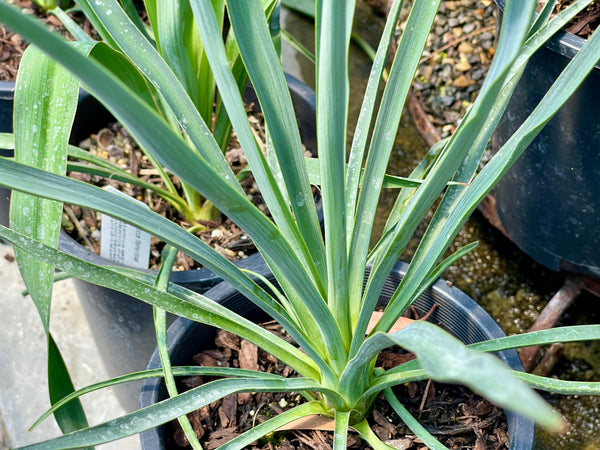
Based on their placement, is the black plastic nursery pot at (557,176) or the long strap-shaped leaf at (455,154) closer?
the long strap-shaped leaf at (455,154)

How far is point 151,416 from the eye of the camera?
66cm

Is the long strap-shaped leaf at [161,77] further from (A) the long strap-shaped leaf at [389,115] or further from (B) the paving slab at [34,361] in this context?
(B) the paving slab at [34,361]

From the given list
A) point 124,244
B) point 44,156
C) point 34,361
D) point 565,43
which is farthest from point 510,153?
point 34,361

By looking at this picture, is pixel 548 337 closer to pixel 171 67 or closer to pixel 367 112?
pixel 367 112

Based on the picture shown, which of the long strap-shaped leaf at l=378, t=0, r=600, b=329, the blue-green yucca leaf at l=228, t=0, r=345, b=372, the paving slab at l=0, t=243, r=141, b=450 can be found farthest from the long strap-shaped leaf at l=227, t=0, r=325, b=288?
the paving slab at l=0, t=243, r=141, b=450

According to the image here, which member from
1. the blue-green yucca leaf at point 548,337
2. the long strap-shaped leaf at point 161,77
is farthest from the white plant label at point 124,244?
the blue-green yucca leaf at point 548,337

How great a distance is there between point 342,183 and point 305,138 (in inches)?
23.3

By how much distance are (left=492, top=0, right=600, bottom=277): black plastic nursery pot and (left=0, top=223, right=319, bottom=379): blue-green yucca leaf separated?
1.64ft

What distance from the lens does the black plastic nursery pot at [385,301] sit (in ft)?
2.63

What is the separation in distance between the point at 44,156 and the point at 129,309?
0.41 meters

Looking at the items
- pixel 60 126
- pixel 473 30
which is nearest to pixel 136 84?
pixel 60 126

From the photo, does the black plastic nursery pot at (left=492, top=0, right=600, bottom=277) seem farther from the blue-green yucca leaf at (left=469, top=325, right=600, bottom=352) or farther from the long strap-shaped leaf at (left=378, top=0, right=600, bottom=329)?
the blue-green yucca leaf at (left=469, top=325, right=600, bottom=352)

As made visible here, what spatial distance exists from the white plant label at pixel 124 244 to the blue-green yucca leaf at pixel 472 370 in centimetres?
60

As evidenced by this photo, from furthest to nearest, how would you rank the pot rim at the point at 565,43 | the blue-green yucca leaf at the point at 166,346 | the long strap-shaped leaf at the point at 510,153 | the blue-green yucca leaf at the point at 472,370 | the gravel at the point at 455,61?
Result: the gravel at the point at 455,61 < the pot rim at the point at 565,43 < the blue-green yucca leaf at the point at 166,346 < the long strap-shaped leaf at the point at 510,153 < the blue-green yucca leaf at the point at 472,370
